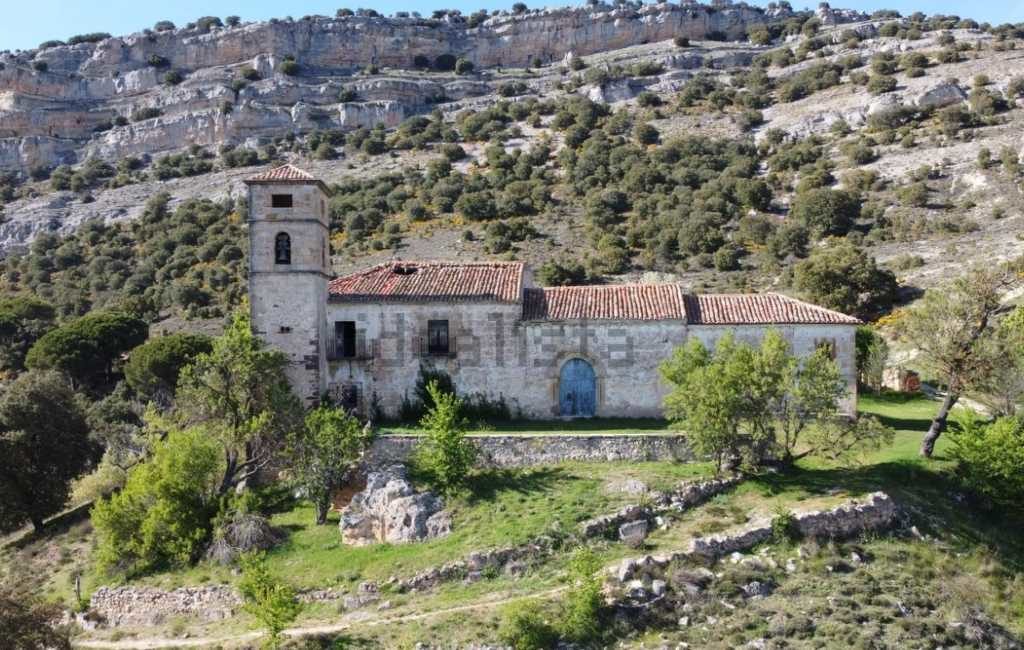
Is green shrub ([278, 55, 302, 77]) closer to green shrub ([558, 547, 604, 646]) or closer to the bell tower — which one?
the bell tower

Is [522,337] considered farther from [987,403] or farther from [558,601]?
[987,403]

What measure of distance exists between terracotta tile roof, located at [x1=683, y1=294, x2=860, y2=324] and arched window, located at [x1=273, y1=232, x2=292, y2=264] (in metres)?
12.8

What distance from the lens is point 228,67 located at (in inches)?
3851

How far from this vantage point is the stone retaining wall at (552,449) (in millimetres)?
25375

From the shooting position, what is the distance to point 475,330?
29.3 metres

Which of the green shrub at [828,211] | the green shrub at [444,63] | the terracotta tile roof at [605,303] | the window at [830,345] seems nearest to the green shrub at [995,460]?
the window at [830,345]

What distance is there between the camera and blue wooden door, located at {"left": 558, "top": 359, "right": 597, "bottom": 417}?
95.5 feet

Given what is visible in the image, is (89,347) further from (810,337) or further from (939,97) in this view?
(939,97)

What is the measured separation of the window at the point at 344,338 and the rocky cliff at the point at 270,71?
207 feet

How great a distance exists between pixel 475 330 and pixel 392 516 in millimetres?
7429

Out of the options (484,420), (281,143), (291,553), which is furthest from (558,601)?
(281,143)

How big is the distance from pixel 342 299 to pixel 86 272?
139 ft

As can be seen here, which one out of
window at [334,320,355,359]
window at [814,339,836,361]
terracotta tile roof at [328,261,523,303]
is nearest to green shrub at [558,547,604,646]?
terracotta tile roof at [328,261,523,303]

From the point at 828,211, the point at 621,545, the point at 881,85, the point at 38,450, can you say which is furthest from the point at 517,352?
the point at 881,85
